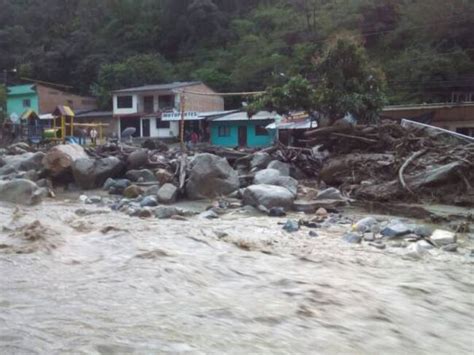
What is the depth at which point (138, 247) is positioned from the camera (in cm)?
809

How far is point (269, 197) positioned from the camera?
40.7ft

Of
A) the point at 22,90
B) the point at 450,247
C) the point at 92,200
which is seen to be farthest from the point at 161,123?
the point at 450,247

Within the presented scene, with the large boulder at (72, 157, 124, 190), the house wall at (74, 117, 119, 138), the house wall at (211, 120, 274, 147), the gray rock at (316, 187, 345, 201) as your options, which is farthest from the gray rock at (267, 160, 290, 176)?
the house wall at (74, 117, 119, 138)

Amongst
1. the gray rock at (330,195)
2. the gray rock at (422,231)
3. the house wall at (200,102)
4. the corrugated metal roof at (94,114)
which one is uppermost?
the house wall at (200,102)

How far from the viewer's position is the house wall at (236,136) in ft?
117

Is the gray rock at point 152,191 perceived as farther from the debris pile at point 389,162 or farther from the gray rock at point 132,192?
the debris pile at point 389,162

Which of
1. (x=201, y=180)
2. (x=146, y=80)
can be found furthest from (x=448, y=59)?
(x=146, y=80)

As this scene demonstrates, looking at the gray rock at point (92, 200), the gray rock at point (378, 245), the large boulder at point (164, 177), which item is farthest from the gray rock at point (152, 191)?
the gray rock at point (378, 245)

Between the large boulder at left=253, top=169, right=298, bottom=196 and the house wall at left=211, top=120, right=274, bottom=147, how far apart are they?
743 inches

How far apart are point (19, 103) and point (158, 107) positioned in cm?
1668

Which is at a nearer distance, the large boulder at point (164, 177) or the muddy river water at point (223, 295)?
the muddy river water at point (223, 295)

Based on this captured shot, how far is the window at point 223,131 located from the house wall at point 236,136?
165 millimetres

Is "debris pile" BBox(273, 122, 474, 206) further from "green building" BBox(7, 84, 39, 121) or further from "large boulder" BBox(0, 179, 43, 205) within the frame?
"green building" BBox(7, 84, 39, 121)

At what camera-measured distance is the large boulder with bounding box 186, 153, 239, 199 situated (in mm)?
14602
